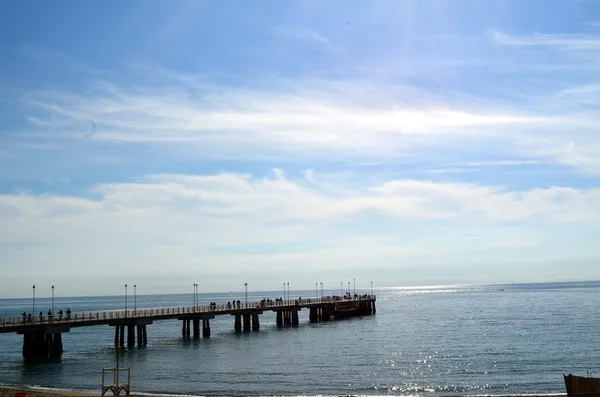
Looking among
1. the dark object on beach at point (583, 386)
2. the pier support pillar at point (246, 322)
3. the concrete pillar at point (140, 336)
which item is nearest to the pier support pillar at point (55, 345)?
the concrete pillar at point (140, 336)

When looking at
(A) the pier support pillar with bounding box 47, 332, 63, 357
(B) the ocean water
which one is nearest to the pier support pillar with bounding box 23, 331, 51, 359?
(A) the pier support pillar with bounding box 47, 332, 63, 357

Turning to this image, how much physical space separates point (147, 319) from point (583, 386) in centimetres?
5130

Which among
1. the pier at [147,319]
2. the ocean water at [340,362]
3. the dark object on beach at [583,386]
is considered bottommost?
the ocean water at [340,362]

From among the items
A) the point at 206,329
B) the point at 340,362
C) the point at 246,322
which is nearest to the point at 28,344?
the point at 206,329

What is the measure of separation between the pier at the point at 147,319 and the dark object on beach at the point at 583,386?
1077 inches

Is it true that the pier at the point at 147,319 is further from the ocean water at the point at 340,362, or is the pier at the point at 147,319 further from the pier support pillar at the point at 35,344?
the ocean water at the point at 340,362

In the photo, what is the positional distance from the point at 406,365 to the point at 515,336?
26.1 meters

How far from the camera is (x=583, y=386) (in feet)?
83.7

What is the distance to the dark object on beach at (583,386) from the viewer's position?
2528 centimetres

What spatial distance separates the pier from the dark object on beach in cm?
2735

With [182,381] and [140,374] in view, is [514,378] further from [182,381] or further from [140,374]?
[140,374]

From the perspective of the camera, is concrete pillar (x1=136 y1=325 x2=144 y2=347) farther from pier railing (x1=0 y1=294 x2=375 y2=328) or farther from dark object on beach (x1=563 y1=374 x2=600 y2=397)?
dark object on beach (x1=563 y1=374 x2=600 y2=397)

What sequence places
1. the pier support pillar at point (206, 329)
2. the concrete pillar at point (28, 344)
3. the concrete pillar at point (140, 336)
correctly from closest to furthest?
the concrete pillar at point (28, 344) < the concrete pillar at point (140, 336) < the pier support pillar at point (206, 329)

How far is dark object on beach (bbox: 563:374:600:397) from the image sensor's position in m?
25.3
